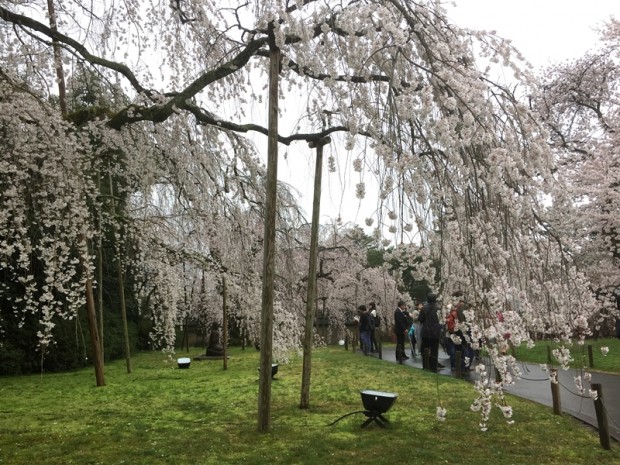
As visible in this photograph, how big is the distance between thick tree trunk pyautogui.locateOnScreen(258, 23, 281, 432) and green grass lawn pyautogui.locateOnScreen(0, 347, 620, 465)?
17.2 inches

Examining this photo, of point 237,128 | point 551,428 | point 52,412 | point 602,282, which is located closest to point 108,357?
point 52,412

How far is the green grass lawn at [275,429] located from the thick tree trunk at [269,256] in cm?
44

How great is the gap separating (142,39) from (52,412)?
539cm

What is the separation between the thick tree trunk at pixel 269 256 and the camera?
5691 mm

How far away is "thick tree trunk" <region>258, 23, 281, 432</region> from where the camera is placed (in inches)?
224

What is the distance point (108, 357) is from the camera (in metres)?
15.3

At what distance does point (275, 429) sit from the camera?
19.7 ft

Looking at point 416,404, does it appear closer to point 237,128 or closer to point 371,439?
point 371,439

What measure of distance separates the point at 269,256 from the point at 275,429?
6.67 feet

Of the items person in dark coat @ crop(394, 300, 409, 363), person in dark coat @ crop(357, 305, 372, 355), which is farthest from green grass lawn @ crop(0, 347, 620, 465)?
person in dark coat @ crop(357, 305, 372, 355)

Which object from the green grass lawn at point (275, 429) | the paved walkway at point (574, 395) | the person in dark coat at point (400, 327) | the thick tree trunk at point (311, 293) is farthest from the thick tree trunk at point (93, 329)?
the person in dark coat at point (400, 327)

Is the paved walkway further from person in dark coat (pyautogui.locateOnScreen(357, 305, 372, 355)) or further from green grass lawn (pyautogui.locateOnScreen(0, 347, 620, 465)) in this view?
person in dark coat (pyautogui.locateOnScreen(357, 305, 372, 355))

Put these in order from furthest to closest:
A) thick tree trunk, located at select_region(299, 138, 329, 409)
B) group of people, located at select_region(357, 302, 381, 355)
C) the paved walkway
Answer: group of people, located at select_region(357, 302, 381, 355)
thick tree trunk, located at select_region(299, 138, 329, 409)
the paved walkway

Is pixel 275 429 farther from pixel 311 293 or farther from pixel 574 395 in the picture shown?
pixel 574 395
